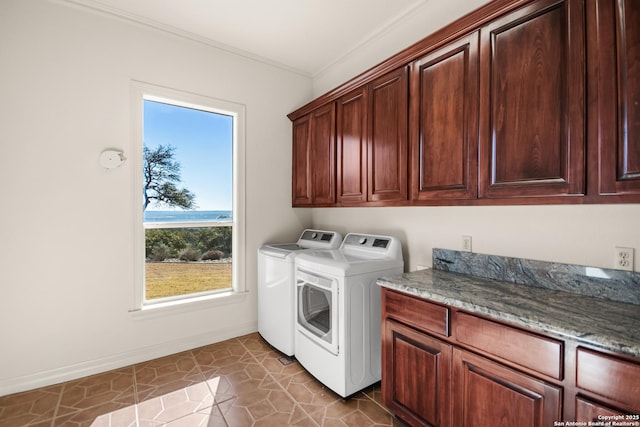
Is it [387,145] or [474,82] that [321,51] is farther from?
[474,82]

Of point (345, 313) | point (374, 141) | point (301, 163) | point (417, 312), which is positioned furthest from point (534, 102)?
point (301, 163)

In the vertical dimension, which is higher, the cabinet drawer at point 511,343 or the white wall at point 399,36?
the white wall at point 399,36

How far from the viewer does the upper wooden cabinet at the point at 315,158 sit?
276cm

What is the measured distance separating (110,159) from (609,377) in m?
3.23

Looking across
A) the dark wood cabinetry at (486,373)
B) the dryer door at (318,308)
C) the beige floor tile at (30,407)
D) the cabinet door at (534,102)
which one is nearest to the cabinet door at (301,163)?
the dryer door at (318,308)

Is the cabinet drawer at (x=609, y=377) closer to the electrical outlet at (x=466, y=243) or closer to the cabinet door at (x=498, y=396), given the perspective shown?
the cabinet door at (x=498, y=396)

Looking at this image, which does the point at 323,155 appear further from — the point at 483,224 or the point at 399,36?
A: the point at 483,224

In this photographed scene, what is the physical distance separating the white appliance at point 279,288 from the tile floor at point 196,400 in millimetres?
249

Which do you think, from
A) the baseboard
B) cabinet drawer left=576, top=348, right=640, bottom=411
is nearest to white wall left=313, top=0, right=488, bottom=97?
cabinet drawer left=576, top=348, right=640, bottom=411

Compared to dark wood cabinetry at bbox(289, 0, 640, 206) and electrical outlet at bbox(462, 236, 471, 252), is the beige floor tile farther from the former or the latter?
electrical outlet at bbox(462, 236, 471, 252)

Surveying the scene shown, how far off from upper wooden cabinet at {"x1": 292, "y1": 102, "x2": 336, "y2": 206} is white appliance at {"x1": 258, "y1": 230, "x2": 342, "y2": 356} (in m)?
0.42

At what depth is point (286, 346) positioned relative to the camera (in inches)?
102

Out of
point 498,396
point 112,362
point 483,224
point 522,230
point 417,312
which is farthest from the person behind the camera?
point 112,362

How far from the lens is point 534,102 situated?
54.9 inches
